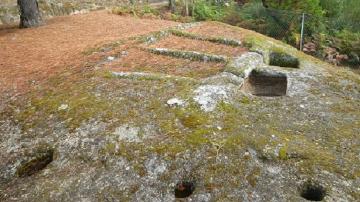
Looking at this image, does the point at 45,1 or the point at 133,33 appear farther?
the point at 45,1

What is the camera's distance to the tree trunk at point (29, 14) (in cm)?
1171

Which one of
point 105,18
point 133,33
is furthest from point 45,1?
point 133,33

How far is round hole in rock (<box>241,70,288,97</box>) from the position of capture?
25.2ft

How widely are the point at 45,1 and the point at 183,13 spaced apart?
7.13m

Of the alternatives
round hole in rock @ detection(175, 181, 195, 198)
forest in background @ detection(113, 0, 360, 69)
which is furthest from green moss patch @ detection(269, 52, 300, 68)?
forest in background @ detection(113, 0, 360, 69)

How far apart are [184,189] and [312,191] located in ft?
5.33

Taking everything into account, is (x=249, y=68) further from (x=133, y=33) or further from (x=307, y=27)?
(x=307, y=27)

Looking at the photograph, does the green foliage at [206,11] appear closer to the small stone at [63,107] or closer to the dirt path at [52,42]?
the dirt path at [52,42]

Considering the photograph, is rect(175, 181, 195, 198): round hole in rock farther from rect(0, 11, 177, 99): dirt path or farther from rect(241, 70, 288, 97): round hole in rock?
rect(0, 11, 177, 99): dirt path

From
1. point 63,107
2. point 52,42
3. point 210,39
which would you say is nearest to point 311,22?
point 210,39

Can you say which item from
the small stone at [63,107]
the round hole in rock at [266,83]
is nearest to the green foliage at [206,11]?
the round hole in rock at [266,83]

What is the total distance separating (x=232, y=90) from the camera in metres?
6.66

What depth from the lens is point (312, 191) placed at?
471 centimetres

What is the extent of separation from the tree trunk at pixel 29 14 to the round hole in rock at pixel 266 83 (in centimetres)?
768
